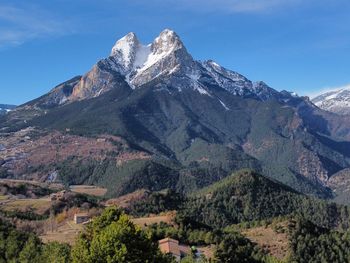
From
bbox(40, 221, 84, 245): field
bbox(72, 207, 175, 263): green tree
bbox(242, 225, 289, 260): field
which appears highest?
bbox(72, 207, 175, 263): green tree

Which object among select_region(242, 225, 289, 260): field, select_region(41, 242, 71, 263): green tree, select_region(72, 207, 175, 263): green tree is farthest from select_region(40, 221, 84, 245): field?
select_region(72, 207, 175, 263): green tree

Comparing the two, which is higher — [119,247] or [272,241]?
[119,247]

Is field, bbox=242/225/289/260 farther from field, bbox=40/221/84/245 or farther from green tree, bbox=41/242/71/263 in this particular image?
green tree, bbox=41/242/71/263

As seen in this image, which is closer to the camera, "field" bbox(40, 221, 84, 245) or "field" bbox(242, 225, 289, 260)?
"field" bbox(40, 221, 84, 245)

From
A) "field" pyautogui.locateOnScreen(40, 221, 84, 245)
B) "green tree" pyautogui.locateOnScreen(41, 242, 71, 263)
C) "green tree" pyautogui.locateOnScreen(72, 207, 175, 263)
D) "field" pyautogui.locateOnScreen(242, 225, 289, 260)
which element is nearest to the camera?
"green tree" pyautogui.locateOnScreen(72, 207, 175, 263)

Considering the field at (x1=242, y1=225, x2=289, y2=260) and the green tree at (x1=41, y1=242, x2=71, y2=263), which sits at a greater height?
the green tree at (x1=41, y1=242, x2=71, y2=263)

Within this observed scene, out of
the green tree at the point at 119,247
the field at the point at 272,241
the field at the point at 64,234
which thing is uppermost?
the green tree at the point at 119,247

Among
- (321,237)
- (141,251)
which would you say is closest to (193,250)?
(321,237)

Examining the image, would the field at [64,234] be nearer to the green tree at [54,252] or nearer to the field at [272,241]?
the green tree at [54,252]

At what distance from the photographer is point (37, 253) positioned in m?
110

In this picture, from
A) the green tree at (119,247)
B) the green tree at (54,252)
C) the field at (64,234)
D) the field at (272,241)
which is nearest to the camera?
the green tree at (119,247)

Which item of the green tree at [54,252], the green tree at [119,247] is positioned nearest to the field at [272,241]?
the green tree at [54,252]

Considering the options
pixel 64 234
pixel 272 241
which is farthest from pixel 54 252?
pixel 272 241

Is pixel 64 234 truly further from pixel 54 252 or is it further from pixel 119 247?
pixel 119 247
